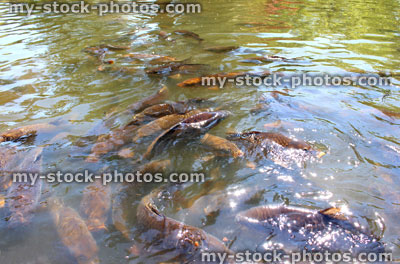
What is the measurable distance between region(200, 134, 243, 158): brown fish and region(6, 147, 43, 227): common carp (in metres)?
1.99

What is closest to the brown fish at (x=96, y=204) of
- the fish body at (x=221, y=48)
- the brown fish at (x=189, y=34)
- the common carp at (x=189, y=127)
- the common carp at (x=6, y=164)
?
the common carp at (x=189, y=127)

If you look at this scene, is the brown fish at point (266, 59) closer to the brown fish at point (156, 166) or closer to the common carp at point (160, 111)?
the common carp at point (160, 111)

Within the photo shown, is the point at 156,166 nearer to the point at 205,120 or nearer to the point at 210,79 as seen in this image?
the point at 205,120

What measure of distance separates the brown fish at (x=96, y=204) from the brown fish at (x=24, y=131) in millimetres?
1583

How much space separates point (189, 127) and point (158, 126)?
0.44 metres

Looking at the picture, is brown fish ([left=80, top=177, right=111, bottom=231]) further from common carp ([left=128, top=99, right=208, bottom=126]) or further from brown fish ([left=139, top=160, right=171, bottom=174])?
common carp ([left=128, top=99, right=208, bottom=126])

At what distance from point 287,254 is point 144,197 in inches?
58.4

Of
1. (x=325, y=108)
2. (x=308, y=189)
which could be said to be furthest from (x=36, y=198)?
(x=325, y=108)

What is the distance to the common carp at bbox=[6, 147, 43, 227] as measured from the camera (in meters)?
2.81

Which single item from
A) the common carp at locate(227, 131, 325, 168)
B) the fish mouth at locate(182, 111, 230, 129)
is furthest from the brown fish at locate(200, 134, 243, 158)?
the fish mouth at locate(182, 111, 230, 129)

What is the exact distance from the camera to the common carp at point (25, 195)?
111 inches

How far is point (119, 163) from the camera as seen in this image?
3.54m

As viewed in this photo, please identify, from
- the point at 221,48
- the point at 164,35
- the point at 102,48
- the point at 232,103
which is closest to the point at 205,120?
the point at 232,103

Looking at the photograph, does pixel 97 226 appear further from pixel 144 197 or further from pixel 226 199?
pixel 226 199
